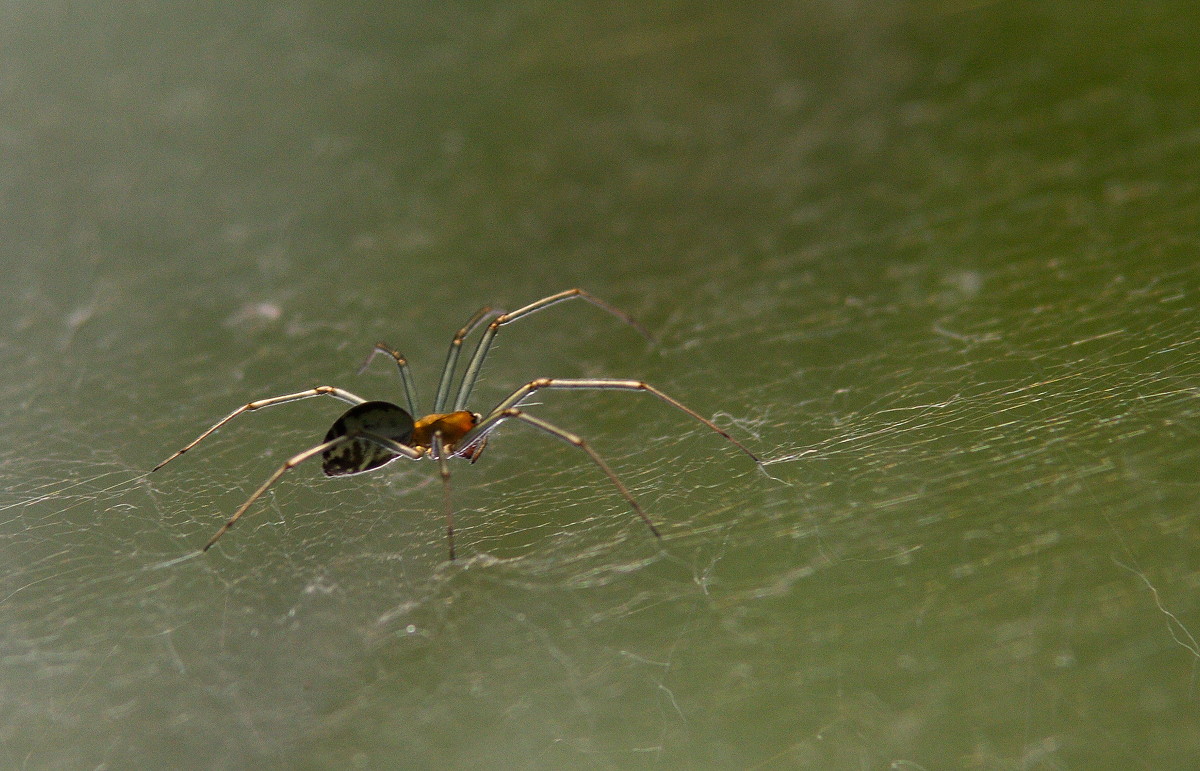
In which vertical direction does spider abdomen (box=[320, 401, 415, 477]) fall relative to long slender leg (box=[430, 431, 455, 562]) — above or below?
above

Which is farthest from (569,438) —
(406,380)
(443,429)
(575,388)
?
(406,380)

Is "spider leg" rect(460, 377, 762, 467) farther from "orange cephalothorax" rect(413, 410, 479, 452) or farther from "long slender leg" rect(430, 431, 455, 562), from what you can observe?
"long slender leg" rect(430, 431, 455, 562)

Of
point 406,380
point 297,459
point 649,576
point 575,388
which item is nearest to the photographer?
point 649,576

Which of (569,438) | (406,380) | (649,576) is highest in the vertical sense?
(406,380)

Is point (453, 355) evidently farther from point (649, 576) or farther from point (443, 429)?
point (649, 576)

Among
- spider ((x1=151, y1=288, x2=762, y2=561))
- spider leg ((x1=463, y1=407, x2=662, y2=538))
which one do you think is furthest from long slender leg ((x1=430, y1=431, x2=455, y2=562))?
spider leg ((x1=463, y1=407, x2=662, y2=538))

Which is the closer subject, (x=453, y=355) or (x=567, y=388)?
(x=567, y=388)

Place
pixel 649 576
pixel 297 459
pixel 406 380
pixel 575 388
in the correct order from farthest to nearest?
pixel 406 380, pixel 575 388, pixel 297 459, pixel 649 576
